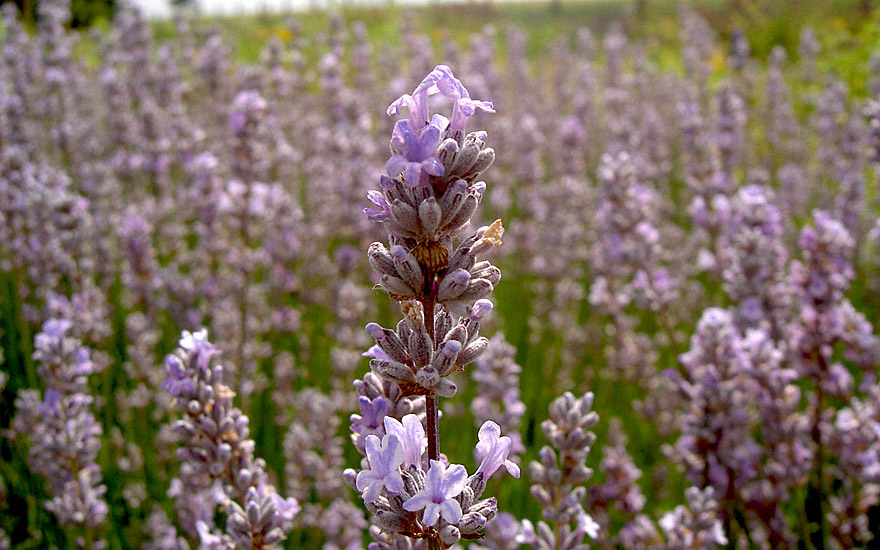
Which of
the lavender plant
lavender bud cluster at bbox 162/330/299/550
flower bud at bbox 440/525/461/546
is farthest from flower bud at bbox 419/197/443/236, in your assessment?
lavender bud cluster at bbox 162/330/299/550

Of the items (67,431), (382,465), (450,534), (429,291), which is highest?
(429,291)

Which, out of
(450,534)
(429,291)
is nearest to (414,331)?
(429,291)

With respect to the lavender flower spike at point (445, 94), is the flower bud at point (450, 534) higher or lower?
lower

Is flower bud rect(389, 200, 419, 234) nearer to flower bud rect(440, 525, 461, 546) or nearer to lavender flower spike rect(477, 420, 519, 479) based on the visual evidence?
lavender flower spike rect(477, 420, 519, 479)

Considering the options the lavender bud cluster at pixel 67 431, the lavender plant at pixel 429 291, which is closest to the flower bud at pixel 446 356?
the lavender plant at pixel 429 291

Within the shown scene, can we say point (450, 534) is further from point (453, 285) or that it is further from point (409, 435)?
point (453, 285)

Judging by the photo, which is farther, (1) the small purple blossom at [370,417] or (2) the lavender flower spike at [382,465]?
(1) the small purple blossom at [370,417]

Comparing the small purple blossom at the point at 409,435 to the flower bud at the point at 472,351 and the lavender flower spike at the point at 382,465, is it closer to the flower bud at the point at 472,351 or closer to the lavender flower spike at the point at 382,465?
the lavender flower spike at the point at 382,465

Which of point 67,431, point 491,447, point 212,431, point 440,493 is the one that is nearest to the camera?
point 440,493
